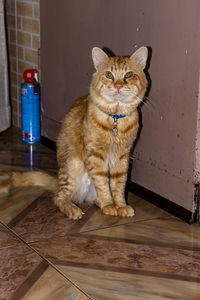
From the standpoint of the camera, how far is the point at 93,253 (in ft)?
6.79

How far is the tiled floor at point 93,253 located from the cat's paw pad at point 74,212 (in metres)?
0.03

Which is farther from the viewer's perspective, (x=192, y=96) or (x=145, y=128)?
(x=145, y=128)

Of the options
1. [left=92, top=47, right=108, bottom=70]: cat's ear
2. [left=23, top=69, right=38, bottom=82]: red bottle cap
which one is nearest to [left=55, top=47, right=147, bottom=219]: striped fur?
[left=92, top=47, right=108, bottom=70]: cat's ear

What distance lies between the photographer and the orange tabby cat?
7.70 ft

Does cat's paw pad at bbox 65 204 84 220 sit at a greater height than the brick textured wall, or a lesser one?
lesser

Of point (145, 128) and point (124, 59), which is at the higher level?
point (124, 59)

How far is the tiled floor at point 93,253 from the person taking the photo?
71.0 inches

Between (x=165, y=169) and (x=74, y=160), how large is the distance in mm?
476

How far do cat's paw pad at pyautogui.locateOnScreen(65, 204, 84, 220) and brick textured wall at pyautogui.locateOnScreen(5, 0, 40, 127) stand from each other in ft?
4.99

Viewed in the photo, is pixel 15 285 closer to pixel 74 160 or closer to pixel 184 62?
pixel 74 160

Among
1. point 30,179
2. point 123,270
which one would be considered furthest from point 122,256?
point 30,179

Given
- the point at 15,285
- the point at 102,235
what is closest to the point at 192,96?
the point at 102,235

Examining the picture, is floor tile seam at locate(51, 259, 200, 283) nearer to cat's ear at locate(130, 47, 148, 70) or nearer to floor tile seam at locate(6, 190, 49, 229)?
floor tile seam at locate(6, 190, 49, 229)

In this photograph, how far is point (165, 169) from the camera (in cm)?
250
